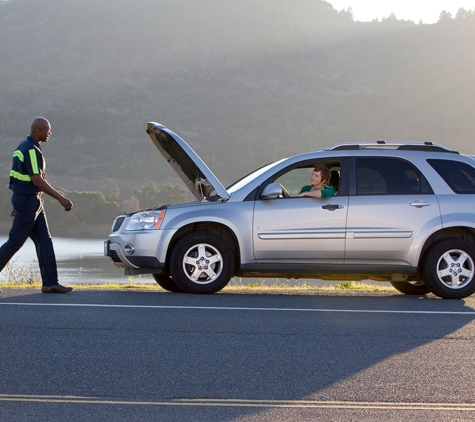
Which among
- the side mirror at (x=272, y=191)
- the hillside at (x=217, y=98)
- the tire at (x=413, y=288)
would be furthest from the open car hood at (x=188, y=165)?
the hillside at (x=217, y=98)

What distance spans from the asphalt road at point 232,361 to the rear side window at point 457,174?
1.94m

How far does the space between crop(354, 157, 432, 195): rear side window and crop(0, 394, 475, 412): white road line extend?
566 cm

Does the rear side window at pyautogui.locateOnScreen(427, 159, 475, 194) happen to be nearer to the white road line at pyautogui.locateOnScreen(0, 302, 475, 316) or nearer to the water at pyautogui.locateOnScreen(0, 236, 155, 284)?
the white road line at pyautogui.locateOnScreen(0, 302, 475, 316)

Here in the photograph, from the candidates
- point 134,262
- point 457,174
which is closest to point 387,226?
point 457,174

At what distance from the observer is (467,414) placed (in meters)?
4.02

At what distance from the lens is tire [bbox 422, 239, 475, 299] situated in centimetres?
943

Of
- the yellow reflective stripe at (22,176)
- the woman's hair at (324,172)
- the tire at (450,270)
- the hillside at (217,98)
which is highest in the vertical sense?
the hillside at (217,98)

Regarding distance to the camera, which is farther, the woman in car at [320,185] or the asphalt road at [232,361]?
the woman in car at [320,185]

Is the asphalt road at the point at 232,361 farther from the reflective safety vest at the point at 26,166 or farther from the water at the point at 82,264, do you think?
the water at the point at 82,264

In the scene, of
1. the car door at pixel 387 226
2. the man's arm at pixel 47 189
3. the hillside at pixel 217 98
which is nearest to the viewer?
the man's arm at pixel 47 189

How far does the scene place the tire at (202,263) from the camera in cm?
941

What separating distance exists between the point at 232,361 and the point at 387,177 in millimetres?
5124

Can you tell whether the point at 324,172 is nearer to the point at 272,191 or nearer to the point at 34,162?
the point at 272,191

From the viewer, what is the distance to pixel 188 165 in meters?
10.5
